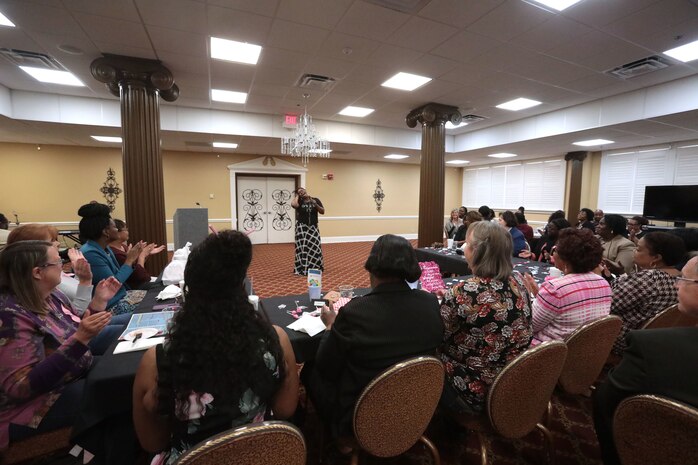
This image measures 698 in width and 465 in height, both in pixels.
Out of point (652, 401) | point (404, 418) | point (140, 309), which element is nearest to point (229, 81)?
point (140, 309)

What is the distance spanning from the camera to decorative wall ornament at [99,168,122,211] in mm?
8422

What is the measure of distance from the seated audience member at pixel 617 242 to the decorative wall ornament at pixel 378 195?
7.76 m

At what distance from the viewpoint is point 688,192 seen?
6699 millimetres

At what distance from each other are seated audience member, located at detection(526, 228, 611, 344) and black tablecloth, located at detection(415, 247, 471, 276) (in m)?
1.96

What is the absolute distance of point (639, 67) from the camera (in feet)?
→ 13.4

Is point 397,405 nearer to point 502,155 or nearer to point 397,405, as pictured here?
point 397,405

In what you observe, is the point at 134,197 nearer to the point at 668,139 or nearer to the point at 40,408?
the point at 40,408

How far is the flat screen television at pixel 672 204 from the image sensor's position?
6.64 m

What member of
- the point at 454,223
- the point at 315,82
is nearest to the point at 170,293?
the point at 315,82

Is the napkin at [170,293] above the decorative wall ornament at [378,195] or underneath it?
underneath

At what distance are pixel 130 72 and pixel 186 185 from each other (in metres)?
5.60

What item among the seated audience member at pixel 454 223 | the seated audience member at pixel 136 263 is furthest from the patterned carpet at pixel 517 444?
the seated audience member at pixel 454 223

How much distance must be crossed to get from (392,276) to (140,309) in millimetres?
1708

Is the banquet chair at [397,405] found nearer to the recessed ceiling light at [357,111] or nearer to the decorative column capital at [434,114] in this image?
the decorative column capital at [434,114]
